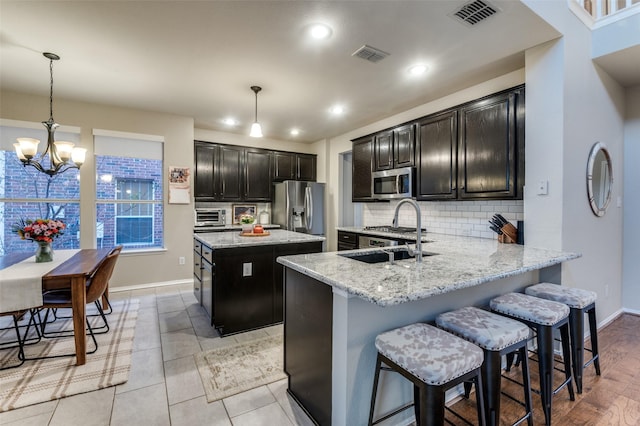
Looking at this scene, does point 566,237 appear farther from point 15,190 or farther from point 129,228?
point 15,190

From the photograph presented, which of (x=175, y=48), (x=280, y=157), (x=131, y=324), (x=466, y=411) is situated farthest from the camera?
(x=280, y=157)

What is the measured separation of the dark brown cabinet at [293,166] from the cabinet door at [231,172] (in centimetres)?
69

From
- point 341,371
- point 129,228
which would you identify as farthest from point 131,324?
point 341,371

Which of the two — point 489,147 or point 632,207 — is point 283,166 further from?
point 632,207

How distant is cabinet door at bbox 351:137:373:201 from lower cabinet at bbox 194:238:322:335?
1.99 metres

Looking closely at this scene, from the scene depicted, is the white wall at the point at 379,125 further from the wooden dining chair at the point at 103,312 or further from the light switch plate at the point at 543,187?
the wooden dining chair at the point at 103,312

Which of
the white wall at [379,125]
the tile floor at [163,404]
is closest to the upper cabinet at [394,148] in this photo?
the white wall at [379,125]

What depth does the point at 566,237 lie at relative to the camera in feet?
7.96

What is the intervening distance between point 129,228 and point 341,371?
4.30 m

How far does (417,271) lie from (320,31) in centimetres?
196

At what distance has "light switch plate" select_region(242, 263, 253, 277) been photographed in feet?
9.21

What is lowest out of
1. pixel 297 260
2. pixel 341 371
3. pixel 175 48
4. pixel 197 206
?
pixel 341 371

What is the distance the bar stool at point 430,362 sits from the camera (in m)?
1.15

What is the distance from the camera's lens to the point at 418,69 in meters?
2.94
